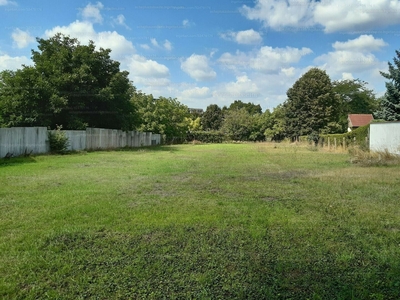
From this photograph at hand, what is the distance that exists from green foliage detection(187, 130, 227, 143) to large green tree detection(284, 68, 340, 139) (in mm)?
13436

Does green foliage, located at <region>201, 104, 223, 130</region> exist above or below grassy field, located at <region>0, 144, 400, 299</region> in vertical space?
above

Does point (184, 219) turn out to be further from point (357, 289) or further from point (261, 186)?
point (261, 186)

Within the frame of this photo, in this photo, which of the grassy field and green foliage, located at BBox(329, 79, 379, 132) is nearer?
the grassy field

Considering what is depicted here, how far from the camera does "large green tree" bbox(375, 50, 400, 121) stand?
A: 54.2 ft

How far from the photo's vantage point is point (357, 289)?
2.28 metres

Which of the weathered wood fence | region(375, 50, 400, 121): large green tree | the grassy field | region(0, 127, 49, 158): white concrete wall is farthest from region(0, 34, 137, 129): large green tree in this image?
region(375, 50, 400, 121): large green tree

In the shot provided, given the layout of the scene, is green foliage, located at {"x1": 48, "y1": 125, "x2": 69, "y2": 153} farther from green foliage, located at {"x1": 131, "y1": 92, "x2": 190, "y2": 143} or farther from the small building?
the small building

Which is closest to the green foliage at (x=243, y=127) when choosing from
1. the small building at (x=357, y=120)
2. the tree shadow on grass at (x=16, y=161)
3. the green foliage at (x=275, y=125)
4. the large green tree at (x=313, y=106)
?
the green foliage at (x=275, y=125)

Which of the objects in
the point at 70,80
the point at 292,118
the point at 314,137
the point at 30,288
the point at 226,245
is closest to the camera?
the point at 30,288

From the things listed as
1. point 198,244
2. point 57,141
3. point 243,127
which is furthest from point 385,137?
point 243,127

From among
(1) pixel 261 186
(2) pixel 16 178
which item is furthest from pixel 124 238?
(2) pixel 16 178

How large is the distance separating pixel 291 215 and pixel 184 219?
1.53m

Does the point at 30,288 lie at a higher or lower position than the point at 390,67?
lower

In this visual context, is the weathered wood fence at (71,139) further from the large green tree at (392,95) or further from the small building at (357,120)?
the small building at (357,120)
